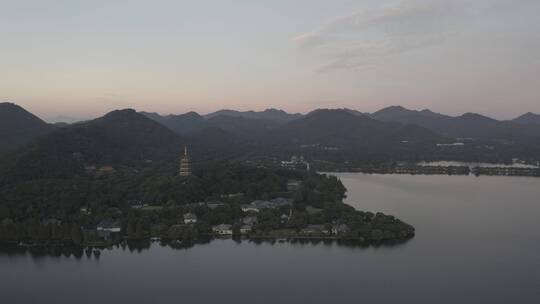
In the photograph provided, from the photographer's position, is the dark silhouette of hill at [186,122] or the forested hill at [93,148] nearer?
the forested hill at [93,148]

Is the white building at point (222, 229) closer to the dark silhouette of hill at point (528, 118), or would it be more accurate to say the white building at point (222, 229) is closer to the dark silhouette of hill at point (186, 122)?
the dark silhouette of hill at point (186, 122)

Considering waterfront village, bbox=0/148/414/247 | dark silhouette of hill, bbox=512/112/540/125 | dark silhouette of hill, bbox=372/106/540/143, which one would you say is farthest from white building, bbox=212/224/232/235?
dark silhouette of hill, bbox=512/112/540/125

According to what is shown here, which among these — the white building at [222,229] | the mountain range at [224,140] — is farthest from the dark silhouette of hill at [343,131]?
the white building at [222,229]

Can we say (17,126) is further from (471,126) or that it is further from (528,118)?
(528,118)

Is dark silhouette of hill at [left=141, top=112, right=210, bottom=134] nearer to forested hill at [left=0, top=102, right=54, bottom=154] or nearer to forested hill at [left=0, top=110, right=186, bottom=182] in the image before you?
forested hill at [left=0, top=110, right=186, bottom=182]

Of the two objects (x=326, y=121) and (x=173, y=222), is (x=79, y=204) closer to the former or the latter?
(x=173, y=222)

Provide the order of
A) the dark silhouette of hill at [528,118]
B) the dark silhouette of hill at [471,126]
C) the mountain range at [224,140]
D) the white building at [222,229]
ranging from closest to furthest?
the white building at [222,229]
the mountain range at [224,140]
the dark silhouette of hill at [471,126]
the dark silhouette of hill at [528,118]
